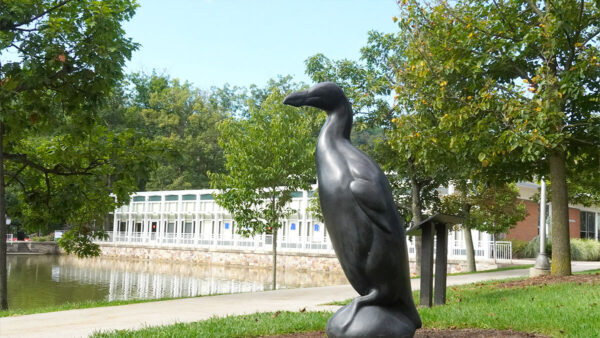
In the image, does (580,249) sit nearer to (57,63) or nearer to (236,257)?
(236,257)

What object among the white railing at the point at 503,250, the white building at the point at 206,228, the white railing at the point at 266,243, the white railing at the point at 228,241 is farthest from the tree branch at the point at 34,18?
Answer: the white railing at the point at 503,250

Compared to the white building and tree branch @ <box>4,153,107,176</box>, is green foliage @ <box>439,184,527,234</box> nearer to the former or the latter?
the white building

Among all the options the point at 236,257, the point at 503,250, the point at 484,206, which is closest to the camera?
the point at 484,206

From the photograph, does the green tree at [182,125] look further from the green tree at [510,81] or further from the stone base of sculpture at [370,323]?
the stone base of sculpture at [370,323]

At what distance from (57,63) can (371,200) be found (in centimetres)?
869

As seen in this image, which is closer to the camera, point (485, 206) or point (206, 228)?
point (485, 206)

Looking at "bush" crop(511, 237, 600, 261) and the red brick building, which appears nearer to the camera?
"bush" crop(511, 237, 600, 261)

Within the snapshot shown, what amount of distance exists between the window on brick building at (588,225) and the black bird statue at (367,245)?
40.8m

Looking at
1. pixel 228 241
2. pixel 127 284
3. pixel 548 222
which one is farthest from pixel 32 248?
pixel 548 222

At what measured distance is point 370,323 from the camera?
4.44 meters

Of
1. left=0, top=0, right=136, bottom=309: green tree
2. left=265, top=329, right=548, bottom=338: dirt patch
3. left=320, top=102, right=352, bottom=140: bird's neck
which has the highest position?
left=0, top=0, right=136, bottom=309: green tree

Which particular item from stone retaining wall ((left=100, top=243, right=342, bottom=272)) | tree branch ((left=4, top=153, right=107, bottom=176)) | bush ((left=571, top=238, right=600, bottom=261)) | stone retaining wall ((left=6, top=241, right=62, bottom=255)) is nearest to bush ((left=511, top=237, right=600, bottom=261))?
bush ((left=571, top=238, right=600, bottom=261))

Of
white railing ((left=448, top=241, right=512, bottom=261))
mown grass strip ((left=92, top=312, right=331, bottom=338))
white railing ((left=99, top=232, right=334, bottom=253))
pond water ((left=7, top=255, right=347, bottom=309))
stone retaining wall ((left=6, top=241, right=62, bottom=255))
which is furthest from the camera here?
stone retaining wall ((left=6, top=241, right=62, bottom=255))

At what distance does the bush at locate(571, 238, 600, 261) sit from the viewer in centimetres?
3045
